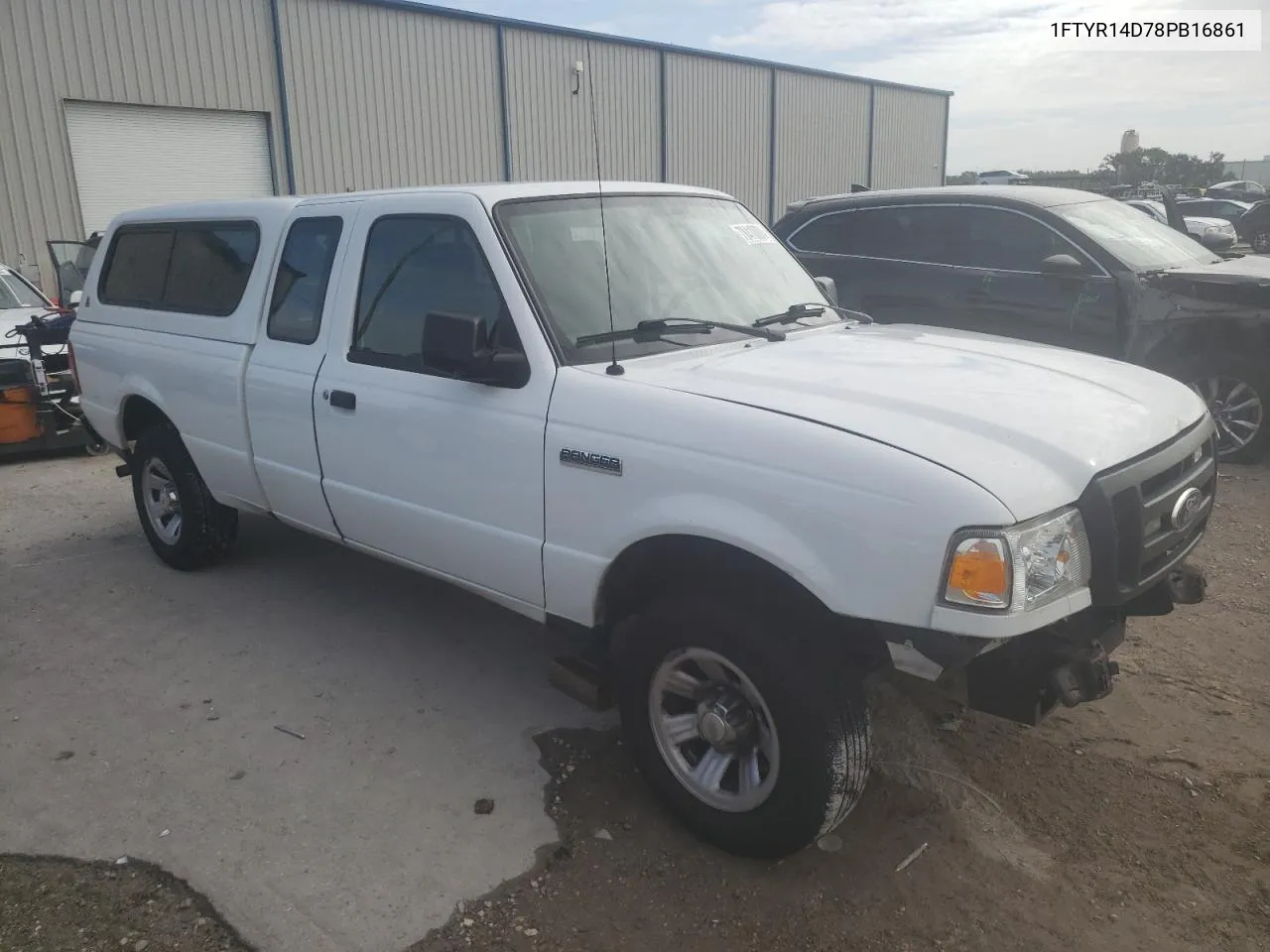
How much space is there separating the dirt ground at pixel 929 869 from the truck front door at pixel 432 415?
0.87 m

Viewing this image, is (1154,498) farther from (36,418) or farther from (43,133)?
(43,133)

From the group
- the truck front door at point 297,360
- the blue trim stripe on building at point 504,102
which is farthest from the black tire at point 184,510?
the blue trim stripe on building at point 504,102

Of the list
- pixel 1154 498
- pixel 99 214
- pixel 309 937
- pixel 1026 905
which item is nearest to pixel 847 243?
pixel 1154 498

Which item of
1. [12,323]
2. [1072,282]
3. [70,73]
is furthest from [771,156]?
[12,323]

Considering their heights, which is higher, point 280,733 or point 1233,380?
point 1233,380

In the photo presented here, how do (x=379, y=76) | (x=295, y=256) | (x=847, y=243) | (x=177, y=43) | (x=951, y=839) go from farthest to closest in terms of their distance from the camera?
(x=379, y=76)
(x=177, y=43)
(x=847, y=243)
(x=295, y=256)
(x=951, y=839)

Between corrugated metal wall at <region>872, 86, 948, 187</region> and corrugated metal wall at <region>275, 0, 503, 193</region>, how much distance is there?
15148 millimetres

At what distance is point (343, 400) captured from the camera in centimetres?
393

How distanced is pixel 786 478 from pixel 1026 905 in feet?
4.65

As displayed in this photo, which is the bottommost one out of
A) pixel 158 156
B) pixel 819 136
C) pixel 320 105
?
pixel 158 156

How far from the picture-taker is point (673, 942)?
269 cm

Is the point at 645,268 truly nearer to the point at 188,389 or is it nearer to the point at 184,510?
the point at 188,389

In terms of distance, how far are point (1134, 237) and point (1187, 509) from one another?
5.03 meters

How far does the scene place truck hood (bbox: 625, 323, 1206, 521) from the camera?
2.53 m
